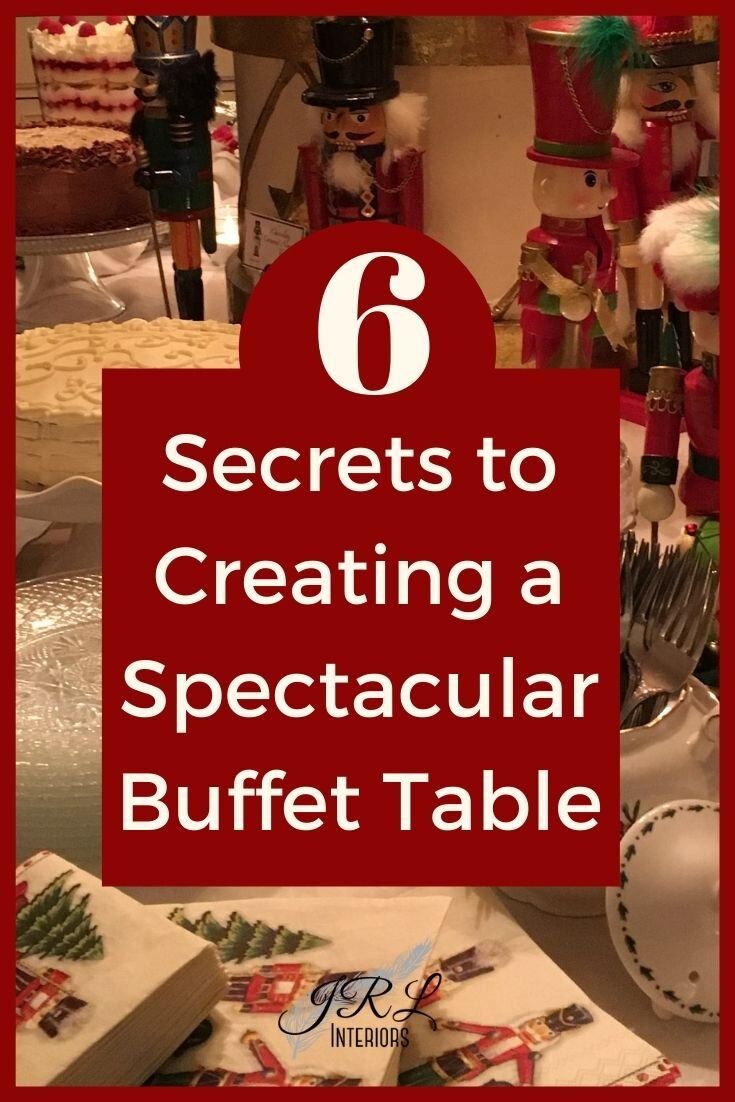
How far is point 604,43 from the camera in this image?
0.77 meters

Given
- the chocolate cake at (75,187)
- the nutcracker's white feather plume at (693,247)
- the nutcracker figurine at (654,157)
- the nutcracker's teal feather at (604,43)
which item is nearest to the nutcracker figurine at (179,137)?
the chocolate cake at (75,187)

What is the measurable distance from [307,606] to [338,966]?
157 millimetres

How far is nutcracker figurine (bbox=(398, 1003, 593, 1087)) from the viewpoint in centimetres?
57

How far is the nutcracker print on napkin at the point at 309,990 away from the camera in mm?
565

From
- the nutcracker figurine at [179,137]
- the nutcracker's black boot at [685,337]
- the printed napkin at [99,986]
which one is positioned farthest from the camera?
the nutcracker figurine at [179,137]

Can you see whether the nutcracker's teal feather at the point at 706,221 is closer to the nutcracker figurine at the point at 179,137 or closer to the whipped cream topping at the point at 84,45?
the nutcracker figurine at the point at 179,137

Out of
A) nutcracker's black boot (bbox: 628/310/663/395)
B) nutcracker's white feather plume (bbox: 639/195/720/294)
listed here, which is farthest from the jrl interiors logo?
nutcracker's black boot (bbox: 628/310/663/395)

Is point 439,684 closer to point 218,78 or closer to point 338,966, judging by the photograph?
point 338,966

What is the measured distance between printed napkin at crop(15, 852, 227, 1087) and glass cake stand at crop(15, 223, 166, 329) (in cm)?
69

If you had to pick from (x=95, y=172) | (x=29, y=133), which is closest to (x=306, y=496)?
(x=95, y=172)

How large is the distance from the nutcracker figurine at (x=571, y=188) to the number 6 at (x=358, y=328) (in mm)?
224

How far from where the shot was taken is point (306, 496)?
1.97 feet

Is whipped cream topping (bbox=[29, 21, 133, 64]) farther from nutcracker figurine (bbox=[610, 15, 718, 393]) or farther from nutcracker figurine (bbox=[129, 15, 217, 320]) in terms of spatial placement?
nutcracker figurine (bbox=[610, 15, 718, 393])

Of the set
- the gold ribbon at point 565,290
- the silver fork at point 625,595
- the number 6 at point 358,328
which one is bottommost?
the silver fork at point 625,595
